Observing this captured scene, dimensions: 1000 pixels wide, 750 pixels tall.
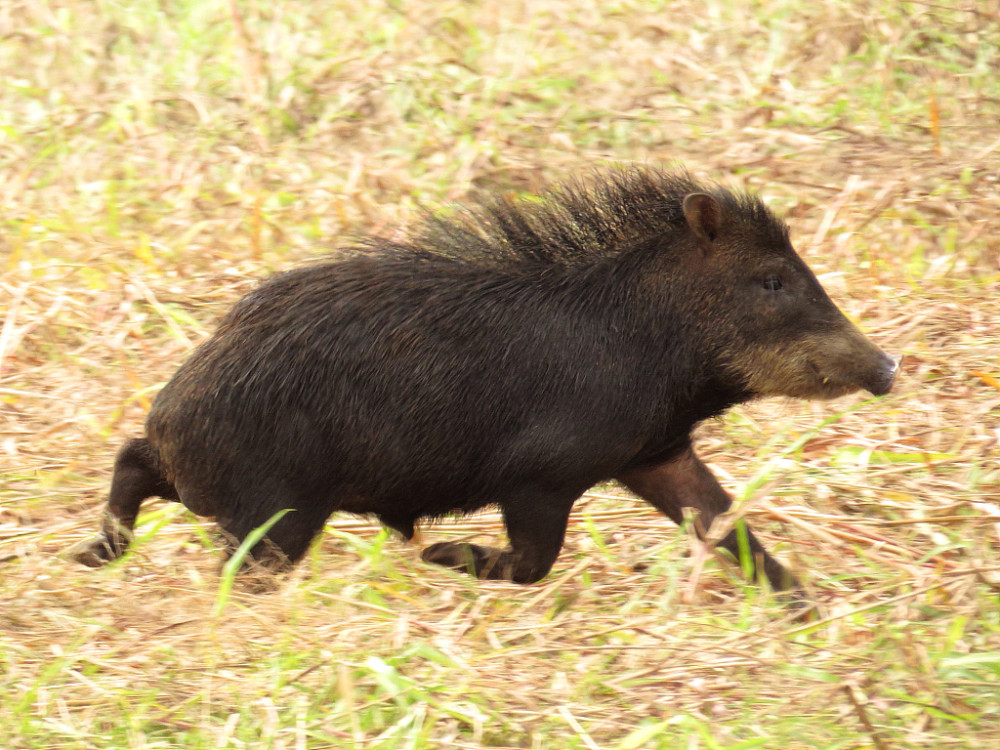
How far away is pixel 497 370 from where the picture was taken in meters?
4.39

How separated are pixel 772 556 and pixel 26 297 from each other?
3.62 m

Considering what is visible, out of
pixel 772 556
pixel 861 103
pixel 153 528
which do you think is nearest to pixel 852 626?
pixel 772 556

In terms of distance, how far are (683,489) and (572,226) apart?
94cm

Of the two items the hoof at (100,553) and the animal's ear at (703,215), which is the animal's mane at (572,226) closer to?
the animal's ear at (703,215)

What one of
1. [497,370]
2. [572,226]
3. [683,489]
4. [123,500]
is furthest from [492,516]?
[123,500]

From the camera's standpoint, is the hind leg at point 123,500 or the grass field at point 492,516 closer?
the grass field at point 492,516

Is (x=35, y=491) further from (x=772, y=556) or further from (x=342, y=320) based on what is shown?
(x=772, y=556)

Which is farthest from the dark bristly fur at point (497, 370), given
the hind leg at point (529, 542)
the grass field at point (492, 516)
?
the grass field at point (492, 516)

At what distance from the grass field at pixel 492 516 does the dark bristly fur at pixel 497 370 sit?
28cm

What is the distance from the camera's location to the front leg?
15.6ft

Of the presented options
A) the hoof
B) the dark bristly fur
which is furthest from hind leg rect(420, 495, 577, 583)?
the hoof

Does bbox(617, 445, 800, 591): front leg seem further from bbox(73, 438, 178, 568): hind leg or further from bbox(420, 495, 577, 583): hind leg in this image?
Result: bbox(73, 438, 178, 568): hind leg

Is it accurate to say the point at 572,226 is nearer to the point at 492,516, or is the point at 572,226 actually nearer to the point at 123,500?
the point at 492,516

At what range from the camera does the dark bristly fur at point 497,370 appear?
435 cm
